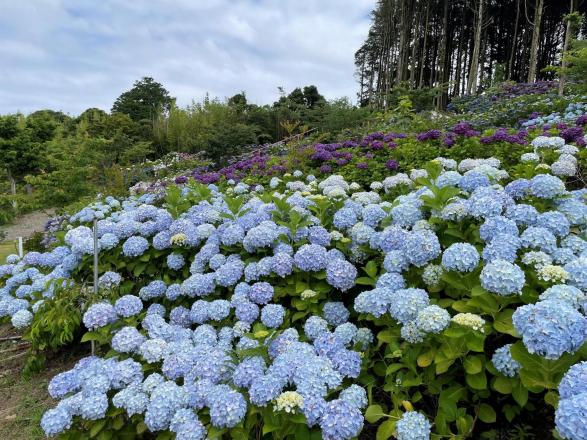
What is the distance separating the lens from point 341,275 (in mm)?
2178

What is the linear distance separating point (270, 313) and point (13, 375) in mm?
2216

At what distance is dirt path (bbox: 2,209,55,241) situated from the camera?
33.2 feet

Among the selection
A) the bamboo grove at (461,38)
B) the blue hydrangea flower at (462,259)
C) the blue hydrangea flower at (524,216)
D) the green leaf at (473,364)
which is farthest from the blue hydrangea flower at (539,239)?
the bamboo grove at (461,38)

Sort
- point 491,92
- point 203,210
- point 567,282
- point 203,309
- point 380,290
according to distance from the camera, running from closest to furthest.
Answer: point 567,282 → point 380,290 → point 203,309 → point 203,210 → point 491,92

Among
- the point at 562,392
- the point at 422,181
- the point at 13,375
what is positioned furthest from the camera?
the point at 13,375

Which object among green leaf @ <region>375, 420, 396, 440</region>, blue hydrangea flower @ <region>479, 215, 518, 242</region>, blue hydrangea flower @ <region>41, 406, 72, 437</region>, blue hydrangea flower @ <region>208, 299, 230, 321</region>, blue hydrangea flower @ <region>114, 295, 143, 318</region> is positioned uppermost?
blue hydrangea flower @ <region>479, 215, 518, 242</region>

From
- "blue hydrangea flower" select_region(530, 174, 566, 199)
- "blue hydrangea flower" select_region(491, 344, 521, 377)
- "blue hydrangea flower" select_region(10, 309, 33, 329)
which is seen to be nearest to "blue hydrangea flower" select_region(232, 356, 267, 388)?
"blue hydrangea flower" select_region(491, 344, 521, 377)

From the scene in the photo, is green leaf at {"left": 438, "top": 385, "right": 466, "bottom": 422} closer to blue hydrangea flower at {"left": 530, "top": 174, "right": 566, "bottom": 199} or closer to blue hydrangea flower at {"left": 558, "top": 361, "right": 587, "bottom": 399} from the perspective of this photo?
blue hydrangea flower at {"left": 558, "top": 361, "right": 587, "bottom": 399}

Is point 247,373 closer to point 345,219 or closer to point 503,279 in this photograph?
point 503,279

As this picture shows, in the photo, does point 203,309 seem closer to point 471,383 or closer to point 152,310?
point 152,310

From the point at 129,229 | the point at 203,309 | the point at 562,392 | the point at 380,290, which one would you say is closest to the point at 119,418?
the point at 203,309

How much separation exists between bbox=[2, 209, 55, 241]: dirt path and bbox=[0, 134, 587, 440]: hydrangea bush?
8519 millimetres

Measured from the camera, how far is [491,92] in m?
14.0

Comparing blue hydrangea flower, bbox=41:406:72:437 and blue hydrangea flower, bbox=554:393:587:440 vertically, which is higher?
blue hydrangea flower, bbox=554:393:587:440
